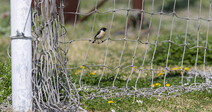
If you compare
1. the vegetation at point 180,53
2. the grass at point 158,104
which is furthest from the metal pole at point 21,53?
the vegetation at point 180,53

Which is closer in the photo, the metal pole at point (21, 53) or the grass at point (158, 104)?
the metal pole at point (21, 53)

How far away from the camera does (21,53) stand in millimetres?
2418

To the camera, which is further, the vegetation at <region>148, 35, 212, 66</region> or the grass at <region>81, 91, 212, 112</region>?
the vegetation at <region>148, 35, 212, 66</region>

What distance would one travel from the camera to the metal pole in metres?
2.41

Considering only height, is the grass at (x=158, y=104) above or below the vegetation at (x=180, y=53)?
below

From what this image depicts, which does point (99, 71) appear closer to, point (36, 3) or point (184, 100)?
point (184, 100)

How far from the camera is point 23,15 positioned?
95.0 inches

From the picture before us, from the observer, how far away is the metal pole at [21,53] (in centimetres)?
241

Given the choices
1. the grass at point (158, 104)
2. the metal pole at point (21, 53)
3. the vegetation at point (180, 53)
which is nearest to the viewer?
the metal pole at point (21, 53)

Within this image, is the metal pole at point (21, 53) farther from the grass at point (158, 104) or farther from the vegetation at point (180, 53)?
the vegetation at point (180, 53)

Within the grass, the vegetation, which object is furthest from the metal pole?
the vegetation

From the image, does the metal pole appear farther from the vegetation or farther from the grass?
the vegetation

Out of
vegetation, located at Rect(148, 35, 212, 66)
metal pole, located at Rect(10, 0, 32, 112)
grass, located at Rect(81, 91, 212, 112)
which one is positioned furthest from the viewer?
vegetation, located at Rect(148, 35, 212, 66)

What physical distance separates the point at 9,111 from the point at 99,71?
2.03 meters
